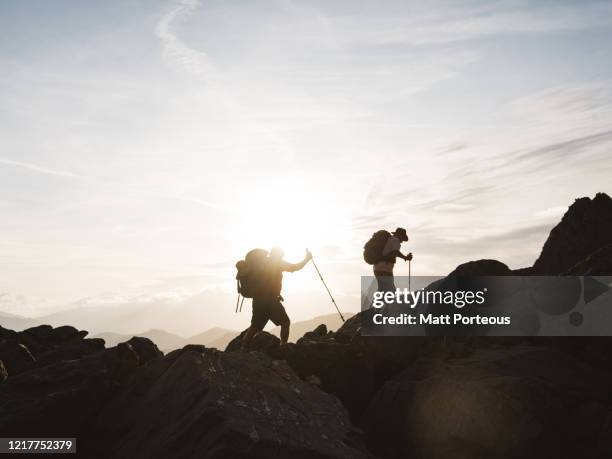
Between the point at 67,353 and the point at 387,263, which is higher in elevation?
the point at 387,263

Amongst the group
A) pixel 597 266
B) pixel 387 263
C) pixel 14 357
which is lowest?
pixel 14 357

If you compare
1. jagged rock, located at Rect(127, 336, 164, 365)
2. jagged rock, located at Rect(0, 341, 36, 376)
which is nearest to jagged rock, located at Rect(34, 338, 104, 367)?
jagged rock, located at Rect(0, 341, 36, 376)

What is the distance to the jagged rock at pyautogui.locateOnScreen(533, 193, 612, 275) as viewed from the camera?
1998cm

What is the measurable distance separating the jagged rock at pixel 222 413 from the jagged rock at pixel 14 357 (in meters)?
8.29

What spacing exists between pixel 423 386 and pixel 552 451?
303 cm

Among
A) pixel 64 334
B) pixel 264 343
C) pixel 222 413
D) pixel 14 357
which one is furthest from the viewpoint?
pixel 64 334

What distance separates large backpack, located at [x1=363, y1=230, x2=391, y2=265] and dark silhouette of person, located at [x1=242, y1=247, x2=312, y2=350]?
2.33m

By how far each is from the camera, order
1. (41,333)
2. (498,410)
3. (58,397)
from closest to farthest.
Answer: (498,410)
(58,397)
(41,333)

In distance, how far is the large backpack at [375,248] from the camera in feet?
58.4

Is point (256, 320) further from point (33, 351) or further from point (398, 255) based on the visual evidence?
point (33, 351)

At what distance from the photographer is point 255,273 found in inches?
683

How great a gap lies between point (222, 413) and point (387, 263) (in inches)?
352

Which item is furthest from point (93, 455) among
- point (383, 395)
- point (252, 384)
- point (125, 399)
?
point (383, 395)

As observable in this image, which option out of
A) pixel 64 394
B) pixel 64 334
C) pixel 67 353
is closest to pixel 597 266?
A: pixel 64 394
